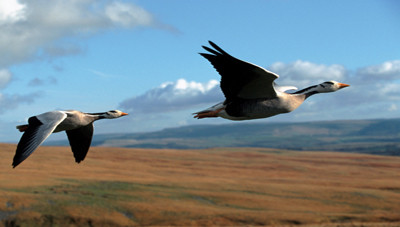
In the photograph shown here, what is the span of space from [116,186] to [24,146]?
12167cm

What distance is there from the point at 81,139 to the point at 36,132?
3649mm

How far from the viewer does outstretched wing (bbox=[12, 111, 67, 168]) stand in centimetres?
844

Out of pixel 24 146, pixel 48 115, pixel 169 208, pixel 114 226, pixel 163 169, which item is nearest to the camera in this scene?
pixel 24 146

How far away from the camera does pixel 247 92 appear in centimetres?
1103

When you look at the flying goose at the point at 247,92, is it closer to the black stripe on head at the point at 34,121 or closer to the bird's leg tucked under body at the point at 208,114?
the bird's leg tucked under body at the point at 208,114

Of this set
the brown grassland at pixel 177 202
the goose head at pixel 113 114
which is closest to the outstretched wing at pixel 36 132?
the goose head at pixel 113 114

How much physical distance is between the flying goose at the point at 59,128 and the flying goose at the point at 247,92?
243 centimetres

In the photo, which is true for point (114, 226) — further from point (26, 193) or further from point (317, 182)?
point (317, 182)

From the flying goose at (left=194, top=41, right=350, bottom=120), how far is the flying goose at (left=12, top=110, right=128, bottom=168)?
243cm

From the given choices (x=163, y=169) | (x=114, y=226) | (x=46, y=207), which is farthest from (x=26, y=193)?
(x=163, y=169)

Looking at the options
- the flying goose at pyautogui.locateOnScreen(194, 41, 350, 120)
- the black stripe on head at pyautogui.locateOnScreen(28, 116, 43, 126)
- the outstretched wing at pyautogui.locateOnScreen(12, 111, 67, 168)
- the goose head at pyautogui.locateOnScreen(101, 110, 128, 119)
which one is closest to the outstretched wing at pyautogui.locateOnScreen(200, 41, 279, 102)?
the flying goose at pyautogui.locateOnScreen(194, 41, 350, 120)

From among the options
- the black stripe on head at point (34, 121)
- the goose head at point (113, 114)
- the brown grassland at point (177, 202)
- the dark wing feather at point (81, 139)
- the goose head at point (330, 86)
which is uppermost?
the goose head at point (330, 86)

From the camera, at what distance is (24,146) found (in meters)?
8.71

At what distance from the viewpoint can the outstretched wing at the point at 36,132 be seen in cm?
844
